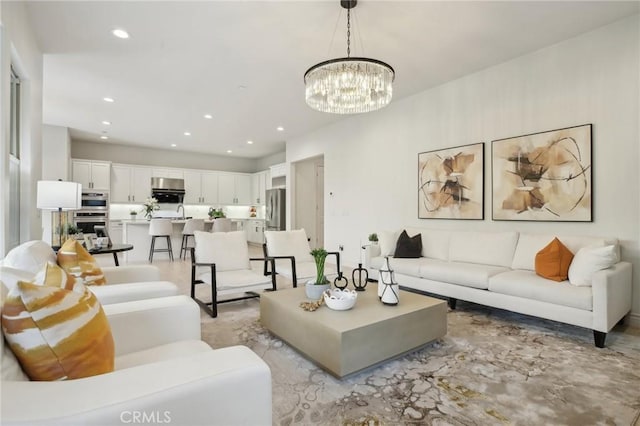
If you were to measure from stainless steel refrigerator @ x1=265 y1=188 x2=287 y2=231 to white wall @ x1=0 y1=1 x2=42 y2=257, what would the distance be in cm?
523

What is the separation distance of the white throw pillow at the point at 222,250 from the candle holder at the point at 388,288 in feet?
6.11

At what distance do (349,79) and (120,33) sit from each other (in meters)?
2.40

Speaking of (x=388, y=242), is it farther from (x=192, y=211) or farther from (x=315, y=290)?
(x=192, y=211)

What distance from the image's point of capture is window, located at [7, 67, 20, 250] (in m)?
2.68

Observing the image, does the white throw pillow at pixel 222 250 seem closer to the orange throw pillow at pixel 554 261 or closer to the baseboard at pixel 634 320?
the orange throw pillow at pixel 554 261

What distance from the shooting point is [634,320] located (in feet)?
9.89

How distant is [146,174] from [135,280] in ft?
22.9

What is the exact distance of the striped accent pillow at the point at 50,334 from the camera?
98 cm

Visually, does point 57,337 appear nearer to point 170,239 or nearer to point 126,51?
point 126,51

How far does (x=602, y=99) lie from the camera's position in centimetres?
319

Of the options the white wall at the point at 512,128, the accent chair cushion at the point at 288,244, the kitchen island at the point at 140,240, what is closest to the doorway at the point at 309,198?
the white wall at the point at 512,128

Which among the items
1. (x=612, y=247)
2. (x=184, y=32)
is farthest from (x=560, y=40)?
(x=184, y=32)

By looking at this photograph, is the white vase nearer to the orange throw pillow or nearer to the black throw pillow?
the black throw pillow

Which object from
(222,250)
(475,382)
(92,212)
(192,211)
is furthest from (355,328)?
(192,211)
